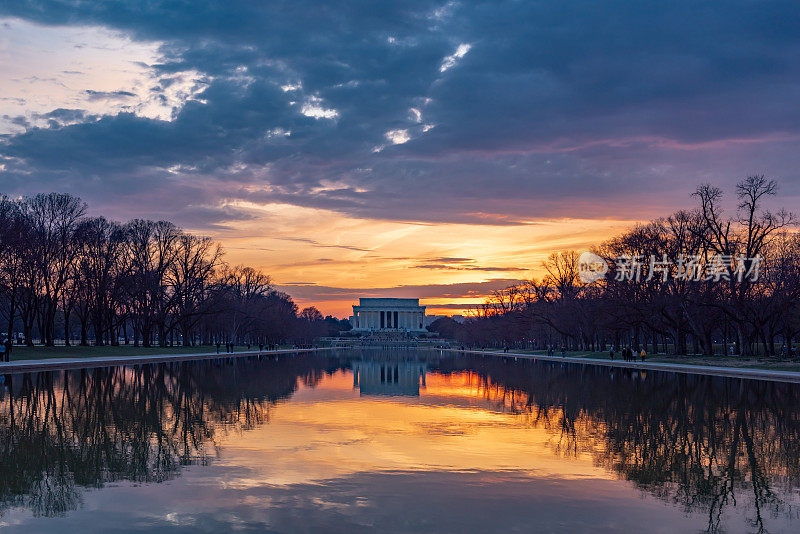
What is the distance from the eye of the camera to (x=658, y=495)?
35.0ft

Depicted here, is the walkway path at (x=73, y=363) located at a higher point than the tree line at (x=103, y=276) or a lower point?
lower

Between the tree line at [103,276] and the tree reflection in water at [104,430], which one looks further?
the tree line at [103,276]

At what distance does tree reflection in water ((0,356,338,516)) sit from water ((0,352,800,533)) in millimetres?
63

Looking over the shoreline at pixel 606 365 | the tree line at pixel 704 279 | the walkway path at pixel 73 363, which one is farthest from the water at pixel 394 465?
the tree line at pixel 704 279

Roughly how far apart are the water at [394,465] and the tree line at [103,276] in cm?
3704

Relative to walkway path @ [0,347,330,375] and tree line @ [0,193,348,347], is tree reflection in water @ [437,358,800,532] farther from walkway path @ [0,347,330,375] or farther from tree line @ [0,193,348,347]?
tree line @ [0,193,348,347]

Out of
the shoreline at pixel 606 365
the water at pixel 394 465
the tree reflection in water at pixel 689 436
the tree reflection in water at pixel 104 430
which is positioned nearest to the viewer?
the water at pixel 394 465

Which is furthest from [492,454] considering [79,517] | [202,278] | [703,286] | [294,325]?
[294,325]

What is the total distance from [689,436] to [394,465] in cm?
802

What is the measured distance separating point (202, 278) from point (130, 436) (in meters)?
70.8

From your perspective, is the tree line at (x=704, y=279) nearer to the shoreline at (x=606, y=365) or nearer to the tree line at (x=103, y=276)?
the shoreline at (x=606, y=365)

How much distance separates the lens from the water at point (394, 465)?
9281 millimetres

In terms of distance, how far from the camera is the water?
9.28 meters

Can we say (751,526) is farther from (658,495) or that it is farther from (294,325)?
(294,325)
